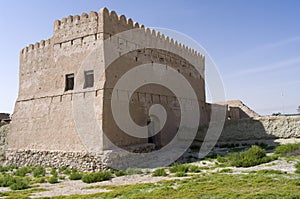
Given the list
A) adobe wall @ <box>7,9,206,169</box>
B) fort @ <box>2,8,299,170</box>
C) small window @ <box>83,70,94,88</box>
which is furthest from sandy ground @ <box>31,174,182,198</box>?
small window @ <box>83,70,94,88</box>

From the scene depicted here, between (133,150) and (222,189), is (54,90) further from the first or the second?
(222,189)

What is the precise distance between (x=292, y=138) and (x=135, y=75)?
410 inches

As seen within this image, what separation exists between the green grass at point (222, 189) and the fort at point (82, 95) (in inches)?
212

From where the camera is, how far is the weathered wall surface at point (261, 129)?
58.1ft

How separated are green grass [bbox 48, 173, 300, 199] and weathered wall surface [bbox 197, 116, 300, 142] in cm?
1020

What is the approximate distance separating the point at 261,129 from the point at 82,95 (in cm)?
1159

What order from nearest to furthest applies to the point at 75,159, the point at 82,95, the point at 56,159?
the point at 75,159
the point at 82,95
the point at 56,159

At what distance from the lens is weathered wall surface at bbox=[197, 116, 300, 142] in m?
17.7

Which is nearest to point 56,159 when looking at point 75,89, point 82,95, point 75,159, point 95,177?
point 75,159

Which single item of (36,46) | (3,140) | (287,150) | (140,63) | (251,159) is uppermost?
(36,46)

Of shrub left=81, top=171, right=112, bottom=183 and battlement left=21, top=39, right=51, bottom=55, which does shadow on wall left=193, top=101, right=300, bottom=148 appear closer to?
shrub left=81, top=171, right=112, bottom=183

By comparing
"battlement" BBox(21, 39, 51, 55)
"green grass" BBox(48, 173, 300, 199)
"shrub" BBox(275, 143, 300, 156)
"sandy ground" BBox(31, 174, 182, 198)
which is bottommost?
"sandy ground" BBox(31, 174, 182, 198)

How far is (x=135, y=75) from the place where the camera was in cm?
1695

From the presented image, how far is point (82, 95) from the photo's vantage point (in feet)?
49.5
